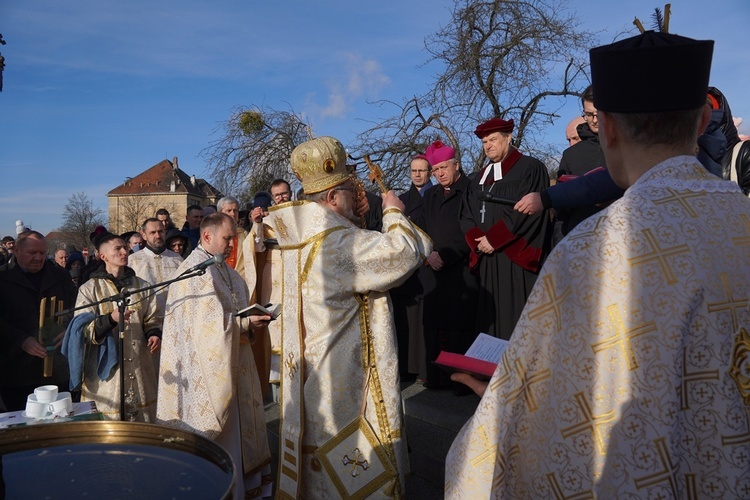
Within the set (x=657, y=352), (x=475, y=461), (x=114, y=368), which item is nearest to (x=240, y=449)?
(x=114, y=368)

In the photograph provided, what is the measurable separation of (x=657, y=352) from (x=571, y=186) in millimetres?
2367

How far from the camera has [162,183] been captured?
7456cm

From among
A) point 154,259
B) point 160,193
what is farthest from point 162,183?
point 154,259

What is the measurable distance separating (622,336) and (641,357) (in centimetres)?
6

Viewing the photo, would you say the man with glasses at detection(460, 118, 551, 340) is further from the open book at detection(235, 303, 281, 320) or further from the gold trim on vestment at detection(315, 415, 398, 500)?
the gold trim on vestment at detection(315, 415, 398, 500)

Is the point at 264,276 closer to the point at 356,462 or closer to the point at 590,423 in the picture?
the point at 356,462

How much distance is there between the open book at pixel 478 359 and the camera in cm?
185

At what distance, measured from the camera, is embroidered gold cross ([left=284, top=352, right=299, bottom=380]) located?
383 centimetres

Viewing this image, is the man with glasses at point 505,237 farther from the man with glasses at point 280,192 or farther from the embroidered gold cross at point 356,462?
the man with glasses at point 280,192

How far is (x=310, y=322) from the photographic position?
3.78m

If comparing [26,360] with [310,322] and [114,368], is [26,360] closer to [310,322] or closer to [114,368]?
[114,368]

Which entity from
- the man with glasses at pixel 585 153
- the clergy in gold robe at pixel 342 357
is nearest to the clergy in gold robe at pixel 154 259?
the clergy in gold robe at pixel 342 357

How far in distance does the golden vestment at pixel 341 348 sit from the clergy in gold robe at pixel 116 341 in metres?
2.01

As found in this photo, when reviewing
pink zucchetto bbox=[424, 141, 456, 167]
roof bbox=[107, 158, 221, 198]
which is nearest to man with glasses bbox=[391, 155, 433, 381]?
pink zucchetto bbox=[424, 141, 456, 167]
